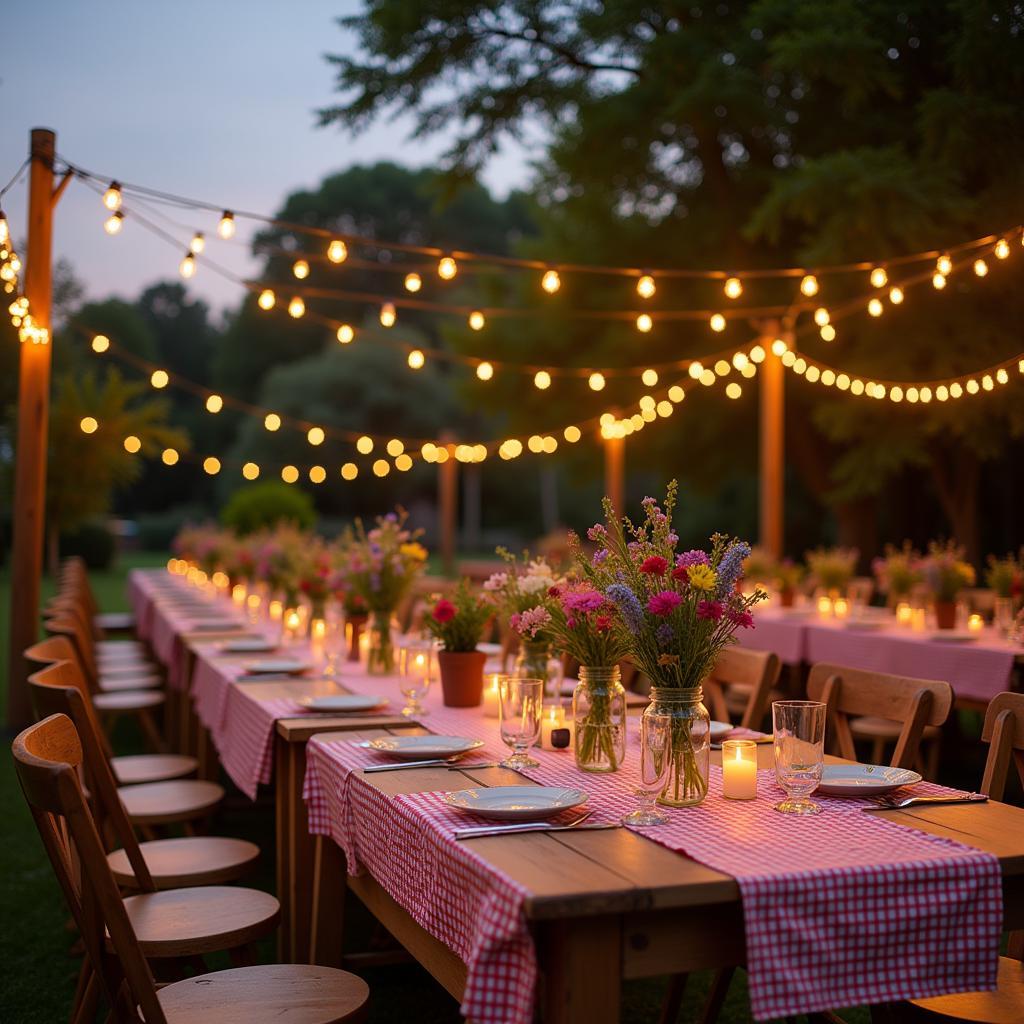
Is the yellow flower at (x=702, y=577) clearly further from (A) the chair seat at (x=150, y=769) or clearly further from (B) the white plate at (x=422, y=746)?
(A) the chair seat at (x=150, y=769)

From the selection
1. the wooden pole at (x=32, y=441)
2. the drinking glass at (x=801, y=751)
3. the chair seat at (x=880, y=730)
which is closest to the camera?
the drinking glass at (x=801, y=751)

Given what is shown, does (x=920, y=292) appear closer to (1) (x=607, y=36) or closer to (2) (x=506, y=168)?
(1) (x=607, y=36)

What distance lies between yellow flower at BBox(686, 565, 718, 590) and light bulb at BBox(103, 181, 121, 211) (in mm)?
4902

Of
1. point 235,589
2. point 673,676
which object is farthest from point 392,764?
point 235,589

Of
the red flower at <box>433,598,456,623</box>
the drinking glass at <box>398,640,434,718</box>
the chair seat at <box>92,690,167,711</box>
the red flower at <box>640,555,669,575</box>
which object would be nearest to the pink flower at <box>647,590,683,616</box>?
the red flower at <box>640,555,669,575</box>

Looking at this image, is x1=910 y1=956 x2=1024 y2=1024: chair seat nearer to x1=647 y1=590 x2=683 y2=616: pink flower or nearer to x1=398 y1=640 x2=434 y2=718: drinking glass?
x1=647 y1=590 x2=683 y2=616: pink flower

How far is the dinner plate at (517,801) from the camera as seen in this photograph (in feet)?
7.11

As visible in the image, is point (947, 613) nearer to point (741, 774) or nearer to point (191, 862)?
point (741, 774)

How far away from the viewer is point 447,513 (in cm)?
1622

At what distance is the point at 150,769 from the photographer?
455 cm

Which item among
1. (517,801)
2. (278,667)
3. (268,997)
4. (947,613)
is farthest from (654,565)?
(947,613)

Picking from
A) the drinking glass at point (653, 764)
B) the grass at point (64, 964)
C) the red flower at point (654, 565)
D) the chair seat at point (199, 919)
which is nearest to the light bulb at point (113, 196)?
the grass at point (64, 964)

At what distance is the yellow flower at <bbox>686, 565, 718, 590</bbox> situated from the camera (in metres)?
2.32

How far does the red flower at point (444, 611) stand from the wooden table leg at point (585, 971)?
1.87m
